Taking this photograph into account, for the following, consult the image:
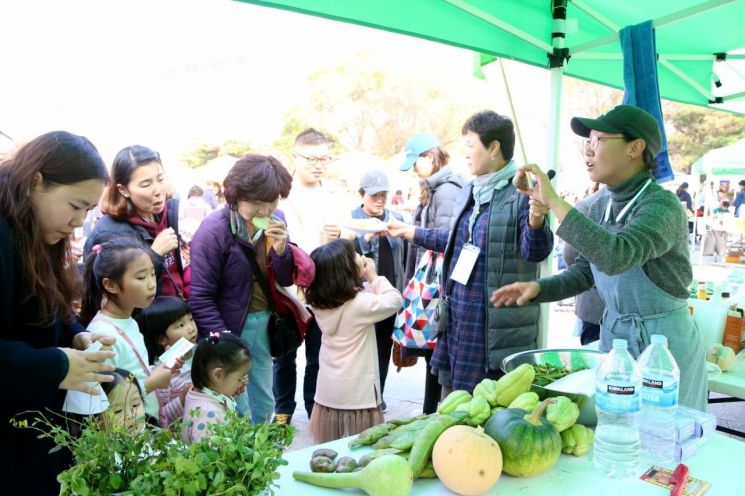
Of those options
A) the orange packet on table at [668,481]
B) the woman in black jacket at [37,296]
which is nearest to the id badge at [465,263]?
the orange packet on table at [668,481]

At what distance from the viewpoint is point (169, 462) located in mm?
991

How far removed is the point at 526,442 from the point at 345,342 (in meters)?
1.55

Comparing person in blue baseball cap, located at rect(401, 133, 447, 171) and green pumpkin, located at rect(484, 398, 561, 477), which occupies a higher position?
person in blue baseball cap, located at rect(401, 133, 447, 171)

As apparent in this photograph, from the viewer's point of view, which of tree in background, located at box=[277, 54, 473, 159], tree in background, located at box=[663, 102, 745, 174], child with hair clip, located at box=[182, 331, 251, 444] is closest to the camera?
child with hair clip, located at box=[182, 331, 251, 444]

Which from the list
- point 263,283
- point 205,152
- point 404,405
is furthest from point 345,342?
point 205,152

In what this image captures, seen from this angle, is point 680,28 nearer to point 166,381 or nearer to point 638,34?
point 638,34

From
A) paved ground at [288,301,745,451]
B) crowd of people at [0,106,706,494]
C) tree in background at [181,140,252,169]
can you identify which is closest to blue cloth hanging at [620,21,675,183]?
crowd of people at [0,106,706,494]

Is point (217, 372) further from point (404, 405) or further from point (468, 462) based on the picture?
point (404, 405)

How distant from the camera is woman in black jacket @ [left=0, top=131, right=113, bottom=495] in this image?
1.21 meters

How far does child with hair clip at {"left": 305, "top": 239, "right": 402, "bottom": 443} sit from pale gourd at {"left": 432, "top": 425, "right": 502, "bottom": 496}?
57.3 inches

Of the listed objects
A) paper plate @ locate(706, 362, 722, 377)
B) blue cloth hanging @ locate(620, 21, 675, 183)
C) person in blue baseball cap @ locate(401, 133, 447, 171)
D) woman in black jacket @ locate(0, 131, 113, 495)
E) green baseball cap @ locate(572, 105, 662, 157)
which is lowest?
paper plate @ locate(706, 362, 722, 377)

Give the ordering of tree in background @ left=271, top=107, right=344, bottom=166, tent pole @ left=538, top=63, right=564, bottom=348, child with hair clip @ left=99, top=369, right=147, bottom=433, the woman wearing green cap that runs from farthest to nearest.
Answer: tree in background @ left=271, top=107, right=344, bottom=166, tent pole @ left=538, top=63, right=564, bottom=348, the woman wearing green cap, child with hair clip @ left=99, top=369, right=147, bottom=433

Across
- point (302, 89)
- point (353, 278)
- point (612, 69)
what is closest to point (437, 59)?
point (302, 89)

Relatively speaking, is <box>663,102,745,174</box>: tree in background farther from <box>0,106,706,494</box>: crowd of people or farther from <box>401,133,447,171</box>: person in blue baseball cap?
<box>0,106,706,494</box>: crowd of people
